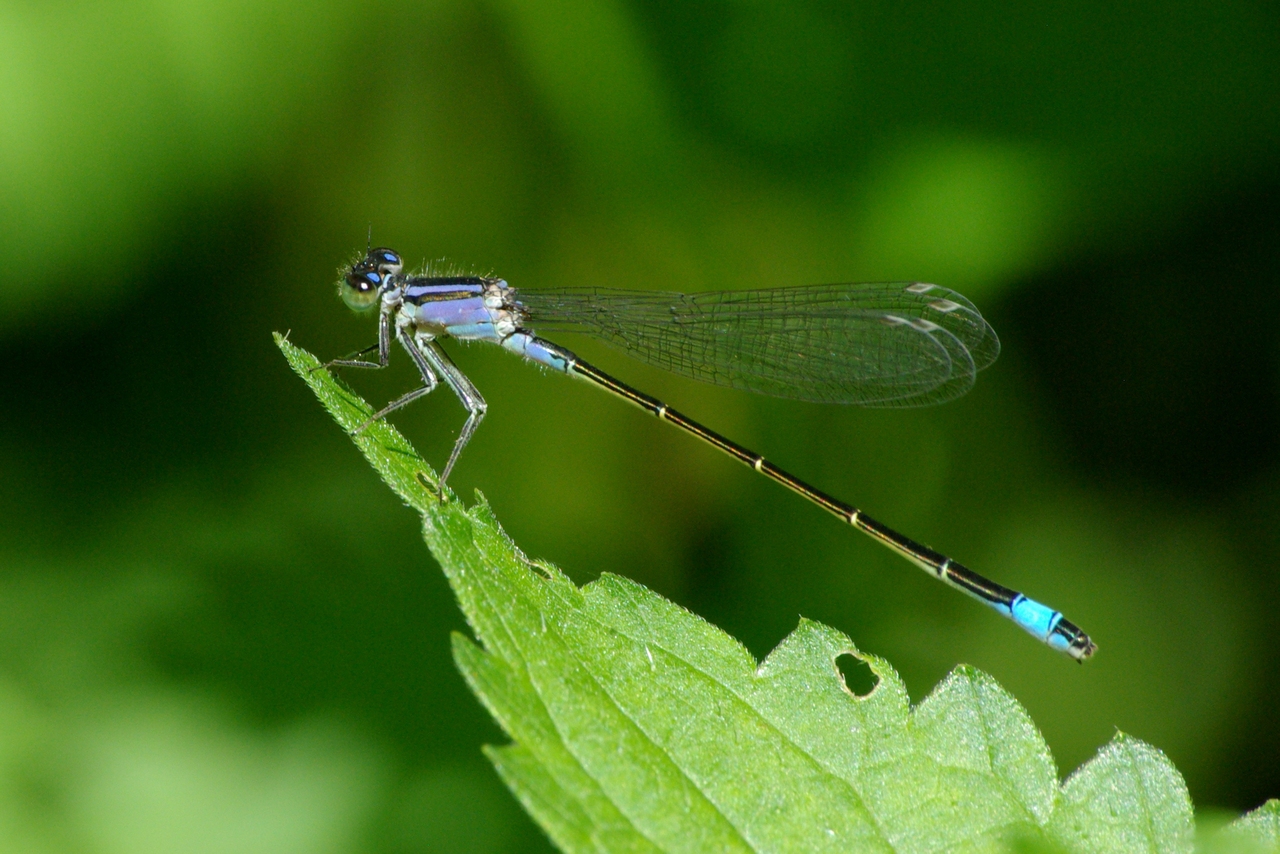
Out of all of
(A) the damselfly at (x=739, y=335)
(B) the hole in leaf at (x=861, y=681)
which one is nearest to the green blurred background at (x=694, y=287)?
(A) the damselfly at (x=739, y=335)

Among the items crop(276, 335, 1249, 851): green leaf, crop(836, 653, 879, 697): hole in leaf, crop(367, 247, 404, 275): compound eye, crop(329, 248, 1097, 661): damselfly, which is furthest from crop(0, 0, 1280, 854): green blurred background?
crop(276, 335, 1249, 851): green leaf

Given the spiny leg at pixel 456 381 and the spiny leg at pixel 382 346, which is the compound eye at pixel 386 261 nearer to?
the spiny leg at pixel 382 346

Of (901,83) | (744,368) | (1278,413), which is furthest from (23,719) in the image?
(1278,413)

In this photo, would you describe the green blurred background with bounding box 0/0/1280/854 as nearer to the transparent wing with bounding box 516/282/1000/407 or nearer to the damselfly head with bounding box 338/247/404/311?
the transparent wing with bounding box 516/282/1000/407

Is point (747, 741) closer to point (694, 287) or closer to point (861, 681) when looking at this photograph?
point (861, 681)

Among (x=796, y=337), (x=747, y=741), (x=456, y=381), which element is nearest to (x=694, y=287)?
(x=796, y=337)

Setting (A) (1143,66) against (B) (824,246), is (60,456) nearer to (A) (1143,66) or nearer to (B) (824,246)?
(B) (824,246)
